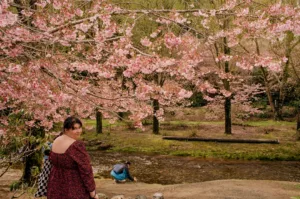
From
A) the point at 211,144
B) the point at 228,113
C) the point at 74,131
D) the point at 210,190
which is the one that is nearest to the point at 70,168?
the point at 74,131

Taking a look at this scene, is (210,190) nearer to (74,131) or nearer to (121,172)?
(121,172)

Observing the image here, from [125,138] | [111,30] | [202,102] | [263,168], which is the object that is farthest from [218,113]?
[111,30]

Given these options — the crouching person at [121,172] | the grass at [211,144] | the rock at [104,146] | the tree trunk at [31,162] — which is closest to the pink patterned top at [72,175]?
the tree trunk at [31,162]

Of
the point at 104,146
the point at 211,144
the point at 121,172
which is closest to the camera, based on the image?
the point at 121,172

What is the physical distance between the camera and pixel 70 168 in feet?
12.6

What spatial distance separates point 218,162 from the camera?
14.5 meters

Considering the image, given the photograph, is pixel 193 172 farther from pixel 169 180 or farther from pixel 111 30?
pixel 111 30

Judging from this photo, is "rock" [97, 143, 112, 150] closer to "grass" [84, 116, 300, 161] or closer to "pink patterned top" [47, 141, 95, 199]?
"grass" [84, 116, 300, 161]

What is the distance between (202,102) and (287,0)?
1262 cm

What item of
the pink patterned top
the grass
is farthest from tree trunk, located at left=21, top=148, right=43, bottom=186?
the grass

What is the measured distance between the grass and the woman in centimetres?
1208

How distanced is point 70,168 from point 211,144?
1383 cm

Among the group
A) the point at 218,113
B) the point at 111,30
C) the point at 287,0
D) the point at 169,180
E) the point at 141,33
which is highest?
the point at 287,0

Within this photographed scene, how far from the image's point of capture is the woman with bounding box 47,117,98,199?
377 centimetres
